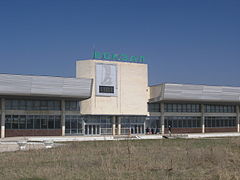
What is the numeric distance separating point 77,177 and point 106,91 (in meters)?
49.5

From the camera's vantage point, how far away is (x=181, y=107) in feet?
232

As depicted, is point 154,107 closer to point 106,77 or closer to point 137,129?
point 137,129

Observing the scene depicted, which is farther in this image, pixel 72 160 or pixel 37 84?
pixel 37 84

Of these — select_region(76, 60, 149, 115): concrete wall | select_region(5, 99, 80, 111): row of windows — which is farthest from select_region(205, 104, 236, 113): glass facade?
select_region(5, 99, 80, 111): row of windows

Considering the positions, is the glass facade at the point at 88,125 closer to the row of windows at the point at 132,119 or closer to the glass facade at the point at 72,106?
the glass facade at the point at 72,106

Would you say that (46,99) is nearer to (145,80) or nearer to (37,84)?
(37,84)

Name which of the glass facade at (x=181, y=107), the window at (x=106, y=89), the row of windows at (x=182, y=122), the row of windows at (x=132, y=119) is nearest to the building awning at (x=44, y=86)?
the window at (x=106, y=89)

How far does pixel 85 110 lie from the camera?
61.7 meters

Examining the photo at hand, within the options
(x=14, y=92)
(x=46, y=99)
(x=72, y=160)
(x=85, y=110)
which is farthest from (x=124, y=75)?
(x=72, y=160)

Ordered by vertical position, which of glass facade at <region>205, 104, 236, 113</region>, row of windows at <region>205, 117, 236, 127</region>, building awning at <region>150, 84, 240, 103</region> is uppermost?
building awning at <region>150, 84, 240, 103</region>

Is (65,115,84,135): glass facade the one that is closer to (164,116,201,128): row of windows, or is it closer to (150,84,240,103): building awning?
(150,84,240,103): building awning

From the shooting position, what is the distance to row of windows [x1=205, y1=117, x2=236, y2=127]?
7350 cm

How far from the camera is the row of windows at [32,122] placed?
57000 millimetres

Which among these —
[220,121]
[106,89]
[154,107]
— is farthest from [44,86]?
[220,121]
